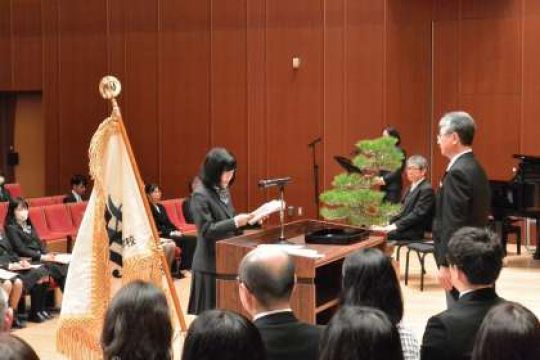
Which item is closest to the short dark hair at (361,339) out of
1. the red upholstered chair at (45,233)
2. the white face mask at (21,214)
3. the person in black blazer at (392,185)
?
the white face mask at (21,214)

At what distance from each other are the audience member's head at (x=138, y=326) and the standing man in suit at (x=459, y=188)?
2.33 meters

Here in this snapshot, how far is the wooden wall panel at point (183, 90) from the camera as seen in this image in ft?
46.9

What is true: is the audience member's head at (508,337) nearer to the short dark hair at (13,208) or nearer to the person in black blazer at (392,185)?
the short dark hair at (13,208)

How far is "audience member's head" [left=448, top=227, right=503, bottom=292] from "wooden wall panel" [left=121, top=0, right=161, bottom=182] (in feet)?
38.6

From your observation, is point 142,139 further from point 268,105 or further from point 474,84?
point 474,84

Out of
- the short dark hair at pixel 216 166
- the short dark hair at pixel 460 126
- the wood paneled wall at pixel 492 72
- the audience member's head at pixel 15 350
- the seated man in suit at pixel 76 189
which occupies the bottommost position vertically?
the seated man in suit at pixel 76 189

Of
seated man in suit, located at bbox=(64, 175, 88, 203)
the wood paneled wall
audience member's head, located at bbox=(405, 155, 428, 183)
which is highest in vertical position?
the wood paneled wall

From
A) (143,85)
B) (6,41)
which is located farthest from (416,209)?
(6,41)

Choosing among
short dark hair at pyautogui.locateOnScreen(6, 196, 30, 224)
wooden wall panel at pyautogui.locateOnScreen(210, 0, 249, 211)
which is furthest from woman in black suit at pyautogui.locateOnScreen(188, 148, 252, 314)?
wooden wall panel at pyautogui.locateOnScreen(210, 0, 249, 211)

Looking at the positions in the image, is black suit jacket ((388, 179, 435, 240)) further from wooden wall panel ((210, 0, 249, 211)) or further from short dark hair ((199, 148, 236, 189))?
wooden wall panel ((210, 0, 249, 211))

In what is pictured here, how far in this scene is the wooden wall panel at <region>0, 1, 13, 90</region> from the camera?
15500 millimetres

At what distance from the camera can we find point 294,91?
13711 mm

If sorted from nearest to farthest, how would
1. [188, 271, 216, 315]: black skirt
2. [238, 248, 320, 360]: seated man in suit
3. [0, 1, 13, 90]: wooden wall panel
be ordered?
[238, 248, 320, 360]: seated man in suit, [188, 271, 216, 315]: black skirt, [0, 1, 13, 90]: wooden wall panel

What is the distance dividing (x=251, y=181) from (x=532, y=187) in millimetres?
5289
